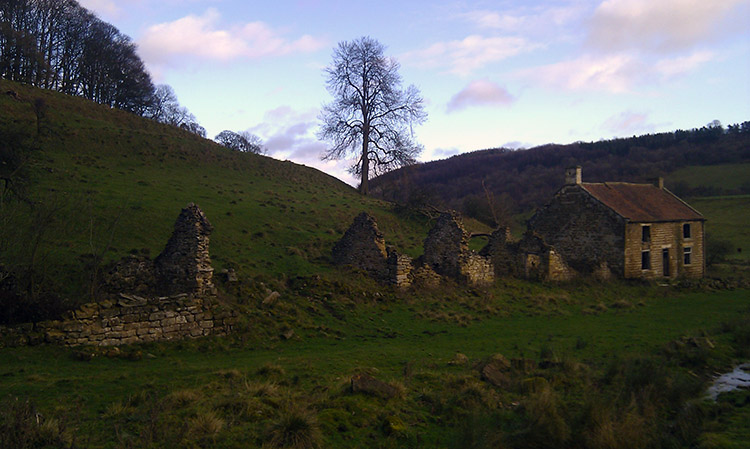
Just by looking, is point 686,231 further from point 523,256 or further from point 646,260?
point 523,256

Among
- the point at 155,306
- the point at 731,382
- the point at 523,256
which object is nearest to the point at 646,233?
the point at 523,256

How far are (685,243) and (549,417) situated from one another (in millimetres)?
30569

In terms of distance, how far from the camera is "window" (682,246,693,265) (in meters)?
33.5

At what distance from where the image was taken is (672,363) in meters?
13.3

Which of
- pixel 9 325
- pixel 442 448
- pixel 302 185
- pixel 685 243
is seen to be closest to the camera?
pixel 442 448

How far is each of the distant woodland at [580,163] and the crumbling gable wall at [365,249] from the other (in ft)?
145

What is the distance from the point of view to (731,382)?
12055 millimetres

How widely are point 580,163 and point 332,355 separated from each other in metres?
92.1

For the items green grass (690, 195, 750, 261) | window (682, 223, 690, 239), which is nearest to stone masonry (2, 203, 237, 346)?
window (682, 223, 690, 239)

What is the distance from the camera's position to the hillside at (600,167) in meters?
75.1

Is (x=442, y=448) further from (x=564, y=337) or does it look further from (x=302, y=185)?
(x=302, y=185)

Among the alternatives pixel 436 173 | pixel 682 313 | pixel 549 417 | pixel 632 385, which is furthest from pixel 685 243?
pixel 436 173

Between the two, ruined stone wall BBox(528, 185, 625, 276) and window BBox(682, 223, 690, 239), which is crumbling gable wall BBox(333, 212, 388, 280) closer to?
ruined stone wall BBox(528, 185, 625, 276)

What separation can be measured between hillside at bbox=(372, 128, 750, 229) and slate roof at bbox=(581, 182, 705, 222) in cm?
2195
